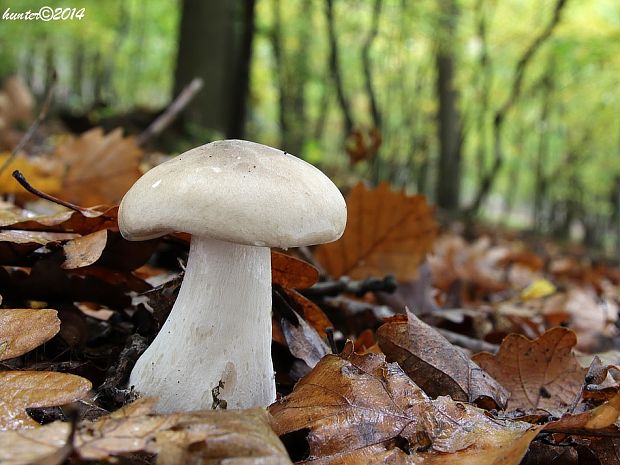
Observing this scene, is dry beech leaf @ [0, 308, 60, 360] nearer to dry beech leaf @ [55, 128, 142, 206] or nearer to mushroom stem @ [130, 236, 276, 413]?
mushroom stem @ [130, 236, 276, 413]

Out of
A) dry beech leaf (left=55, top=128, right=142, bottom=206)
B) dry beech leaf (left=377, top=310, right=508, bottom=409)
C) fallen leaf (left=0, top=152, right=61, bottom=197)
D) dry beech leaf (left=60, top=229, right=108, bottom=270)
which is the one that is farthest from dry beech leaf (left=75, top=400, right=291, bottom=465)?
fallen leaf (left=0, top=152, right=61, bottom=197)

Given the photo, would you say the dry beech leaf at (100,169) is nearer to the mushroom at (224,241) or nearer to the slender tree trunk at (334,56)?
the mushroom at (224,241)

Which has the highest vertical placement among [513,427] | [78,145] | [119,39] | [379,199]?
[119,39]

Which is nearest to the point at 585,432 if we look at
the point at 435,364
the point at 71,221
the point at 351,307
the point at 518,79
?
the point at 435,364

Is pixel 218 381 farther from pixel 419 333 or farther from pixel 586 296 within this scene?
pixel 586 296

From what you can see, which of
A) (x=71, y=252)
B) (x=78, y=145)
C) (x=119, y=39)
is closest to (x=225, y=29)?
(x=78, y=145)

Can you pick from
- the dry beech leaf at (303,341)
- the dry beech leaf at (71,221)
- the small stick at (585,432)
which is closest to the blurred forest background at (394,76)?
the dry beech leaf at (303,341)
